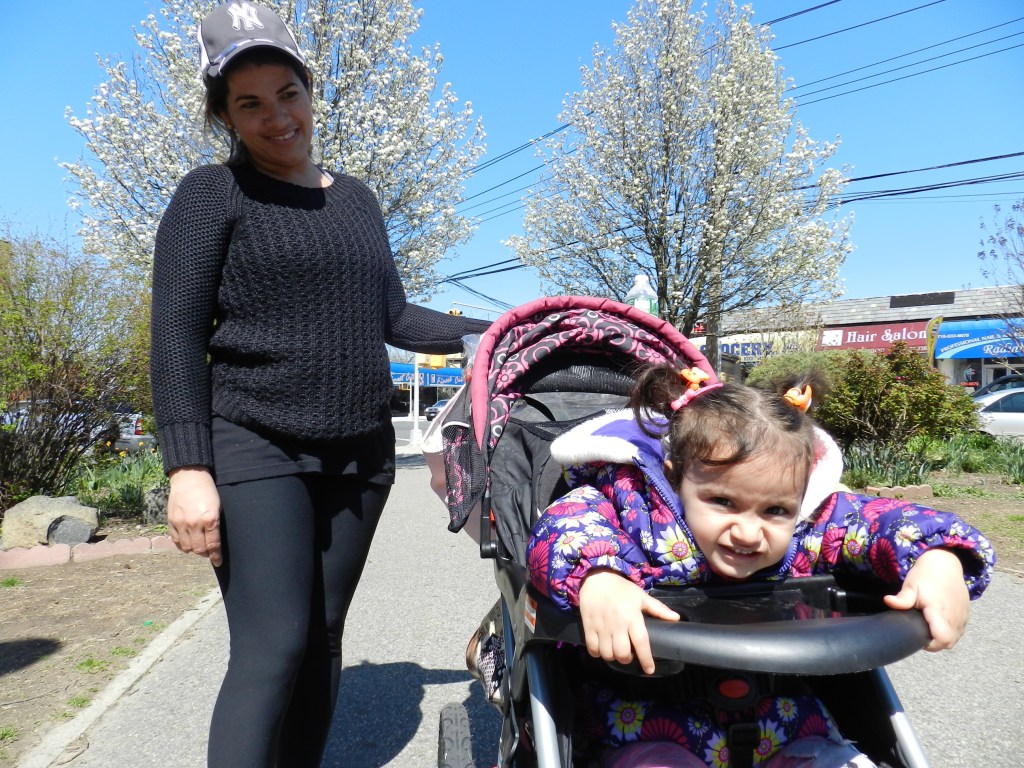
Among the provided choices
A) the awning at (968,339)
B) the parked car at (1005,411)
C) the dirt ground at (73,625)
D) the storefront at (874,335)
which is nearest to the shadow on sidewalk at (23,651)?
the dirt ground at (73,625)

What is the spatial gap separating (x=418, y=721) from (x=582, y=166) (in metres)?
13.1

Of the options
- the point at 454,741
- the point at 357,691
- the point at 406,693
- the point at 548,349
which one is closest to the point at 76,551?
the point at 357,691

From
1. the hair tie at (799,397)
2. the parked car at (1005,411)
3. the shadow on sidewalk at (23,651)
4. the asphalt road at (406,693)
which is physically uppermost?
the hair tie at (799,397)

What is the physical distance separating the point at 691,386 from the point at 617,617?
28.1 inches

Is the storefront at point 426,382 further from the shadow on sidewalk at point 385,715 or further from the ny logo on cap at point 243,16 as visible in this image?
the ny logo on cap at point 243,16

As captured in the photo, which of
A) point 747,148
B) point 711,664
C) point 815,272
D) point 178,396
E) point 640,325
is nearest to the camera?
point 711,664

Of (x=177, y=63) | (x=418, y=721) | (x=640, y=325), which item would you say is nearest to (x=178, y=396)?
(x=640, y=325)

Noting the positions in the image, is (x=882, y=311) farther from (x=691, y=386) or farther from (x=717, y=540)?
(x=717, y=540)

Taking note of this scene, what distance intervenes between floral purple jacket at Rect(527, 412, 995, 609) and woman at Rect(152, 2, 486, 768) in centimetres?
60

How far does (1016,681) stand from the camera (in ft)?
11.5

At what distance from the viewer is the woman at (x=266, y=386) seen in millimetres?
1747

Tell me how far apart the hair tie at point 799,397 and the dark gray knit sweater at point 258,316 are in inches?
41.4

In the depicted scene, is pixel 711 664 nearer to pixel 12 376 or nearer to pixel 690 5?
pixel 12 376

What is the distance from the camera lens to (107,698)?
3.34 meters
